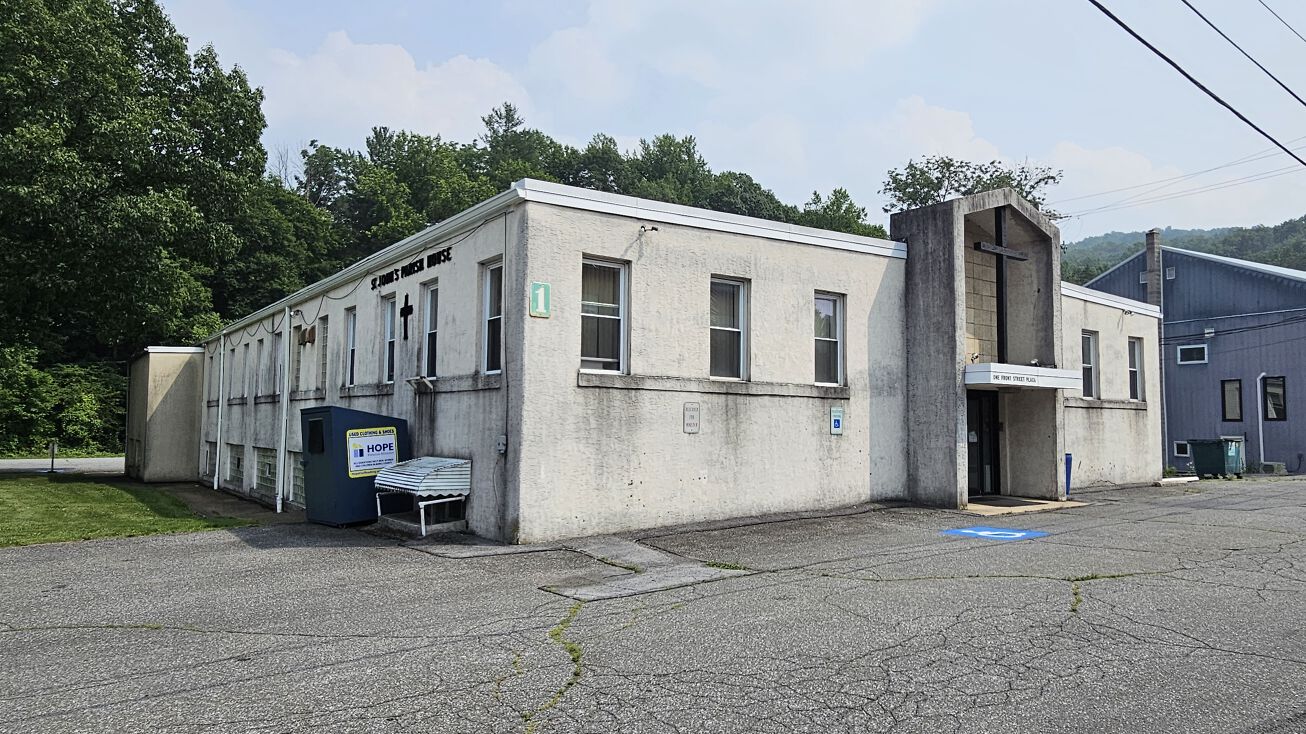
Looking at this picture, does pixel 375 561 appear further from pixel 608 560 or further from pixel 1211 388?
pixel 1211 388

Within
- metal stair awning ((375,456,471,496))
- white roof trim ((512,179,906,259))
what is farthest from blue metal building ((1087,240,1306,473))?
metal stair awning ((375,456,471,496))

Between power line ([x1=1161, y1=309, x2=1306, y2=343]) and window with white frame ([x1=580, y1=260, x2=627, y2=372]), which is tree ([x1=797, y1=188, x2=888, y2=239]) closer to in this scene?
power line ([x1=1161, y1=309, x2=1306, y2=343])

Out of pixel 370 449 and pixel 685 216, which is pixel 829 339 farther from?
pixel 370 449

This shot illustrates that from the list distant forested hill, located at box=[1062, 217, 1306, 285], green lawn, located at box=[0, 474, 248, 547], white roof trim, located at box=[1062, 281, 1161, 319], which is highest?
distant forested hill, located at box=[1062, 217, 1306, 285]

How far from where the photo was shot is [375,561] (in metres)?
10.2

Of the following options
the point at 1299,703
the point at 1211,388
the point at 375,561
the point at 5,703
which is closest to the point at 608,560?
the point at 375,561

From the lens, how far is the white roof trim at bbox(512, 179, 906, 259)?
37.6 feet

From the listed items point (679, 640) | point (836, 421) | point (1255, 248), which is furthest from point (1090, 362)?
point (1255, 248)

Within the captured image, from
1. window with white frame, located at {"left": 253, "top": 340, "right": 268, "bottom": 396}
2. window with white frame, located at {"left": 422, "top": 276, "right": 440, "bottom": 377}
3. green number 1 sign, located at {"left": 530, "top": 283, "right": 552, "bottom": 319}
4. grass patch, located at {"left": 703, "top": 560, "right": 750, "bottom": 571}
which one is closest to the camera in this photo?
grass patch, located at {"left": 703, "top": 560, "right": 750, "bottom": 571}

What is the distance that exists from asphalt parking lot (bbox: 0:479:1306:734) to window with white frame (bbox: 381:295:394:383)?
497 cm

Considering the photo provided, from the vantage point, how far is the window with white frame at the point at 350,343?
17.1m

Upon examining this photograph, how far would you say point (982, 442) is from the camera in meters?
17.0

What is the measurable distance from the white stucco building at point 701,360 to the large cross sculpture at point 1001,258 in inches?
2.4

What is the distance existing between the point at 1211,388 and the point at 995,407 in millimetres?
20874
